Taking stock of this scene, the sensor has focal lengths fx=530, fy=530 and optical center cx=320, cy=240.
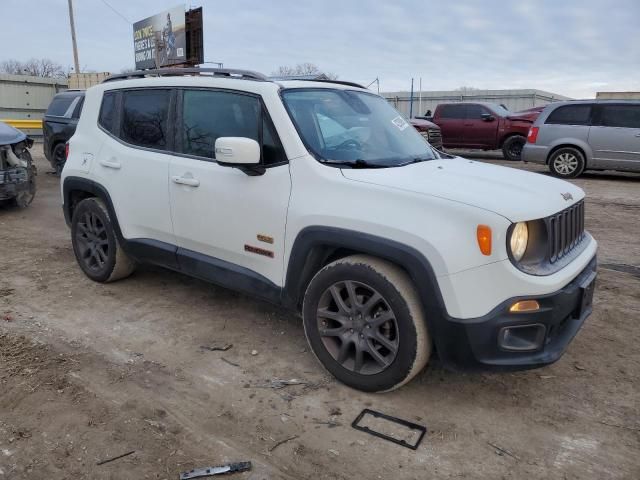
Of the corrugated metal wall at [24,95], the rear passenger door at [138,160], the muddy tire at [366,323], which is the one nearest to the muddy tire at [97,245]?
the rear passenger door at [138,160]

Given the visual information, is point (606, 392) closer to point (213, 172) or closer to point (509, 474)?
point (509, 474)

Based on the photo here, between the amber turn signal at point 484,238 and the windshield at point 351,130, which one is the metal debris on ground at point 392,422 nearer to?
the amber turn signal at point 484,238

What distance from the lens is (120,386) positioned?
320 centimetres

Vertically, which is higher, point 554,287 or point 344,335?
point 554,287

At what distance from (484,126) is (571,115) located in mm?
4293

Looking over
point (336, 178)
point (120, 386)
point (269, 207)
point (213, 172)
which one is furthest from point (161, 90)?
point (120, 386)

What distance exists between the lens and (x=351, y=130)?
357 cm

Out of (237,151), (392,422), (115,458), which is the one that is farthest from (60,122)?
(392,422)

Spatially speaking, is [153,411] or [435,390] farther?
[435,390]

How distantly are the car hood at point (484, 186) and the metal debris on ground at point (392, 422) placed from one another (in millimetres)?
1212

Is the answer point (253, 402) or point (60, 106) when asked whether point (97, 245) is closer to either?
point (253, 402)

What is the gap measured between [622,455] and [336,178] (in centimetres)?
205

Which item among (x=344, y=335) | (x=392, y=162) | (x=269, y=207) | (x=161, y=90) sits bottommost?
(x=344, y=335)

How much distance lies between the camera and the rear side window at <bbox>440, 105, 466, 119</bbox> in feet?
55.2
